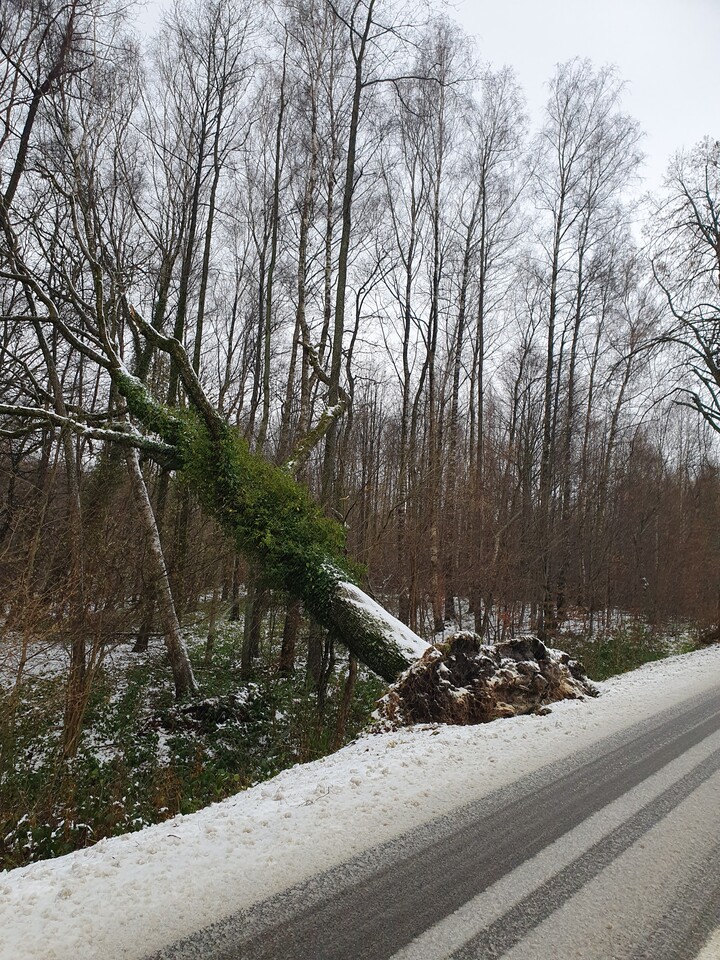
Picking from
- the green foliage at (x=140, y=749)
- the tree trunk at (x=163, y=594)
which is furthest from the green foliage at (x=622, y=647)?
the tree trunk at (x=163, y=594)

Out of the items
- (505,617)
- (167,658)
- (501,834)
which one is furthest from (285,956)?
(505,617)

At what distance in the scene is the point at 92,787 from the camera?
23.5 ft

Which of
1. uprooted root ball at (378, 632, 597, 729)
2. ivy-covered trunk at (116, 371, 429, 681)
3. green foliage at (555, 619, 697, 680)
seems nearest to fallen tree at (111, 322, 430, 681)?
ivy-covered trunk at (116, 371, 429, 681)

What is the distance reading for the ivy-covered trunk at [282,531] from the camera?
751 centimetres

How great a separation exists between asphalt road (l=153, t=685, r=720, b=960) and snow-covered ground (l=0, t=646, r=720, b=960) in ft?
0.59

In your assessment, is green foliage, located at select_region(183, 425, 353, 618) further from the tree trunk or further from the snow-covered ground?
the snow-covered ground

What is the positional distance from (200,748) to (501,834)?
638 centimetres

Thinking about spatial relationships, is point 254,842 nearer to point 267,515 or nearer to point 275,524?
point 275,524

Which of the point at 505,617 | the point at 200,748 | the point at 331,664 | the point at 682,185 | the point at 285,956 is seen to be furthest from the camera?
the point at 682,185

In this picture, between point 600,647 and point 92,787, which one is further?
point 600,647

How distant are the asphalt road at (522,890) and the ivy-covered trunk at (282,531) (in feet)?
11.7

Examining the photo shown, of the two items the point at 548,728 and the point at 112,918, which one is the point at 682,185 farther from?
the point at 112,918

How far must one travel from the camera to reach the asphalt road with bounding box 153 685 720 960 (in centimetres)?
237

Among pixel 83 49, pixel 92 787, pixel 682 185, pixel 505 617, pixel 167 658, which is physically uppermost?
pixel 682 185
